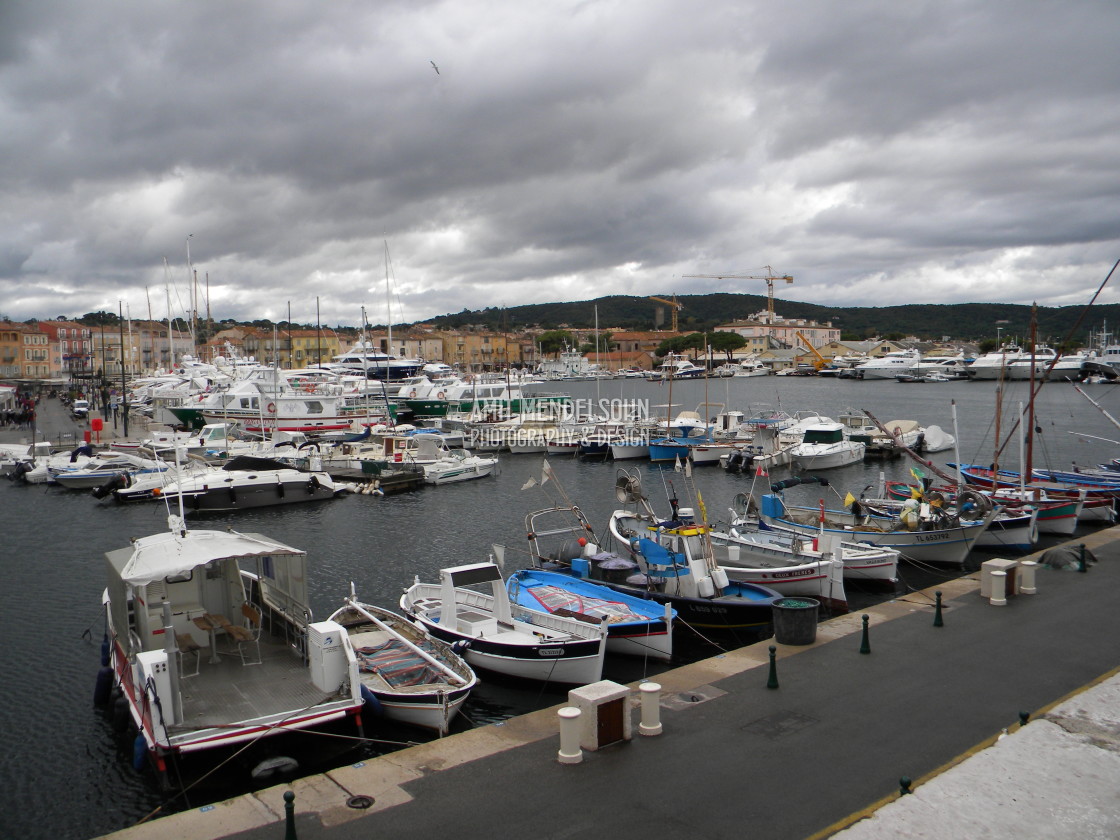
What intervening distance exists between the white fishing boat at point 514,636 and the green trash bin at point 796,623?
9.52 ft

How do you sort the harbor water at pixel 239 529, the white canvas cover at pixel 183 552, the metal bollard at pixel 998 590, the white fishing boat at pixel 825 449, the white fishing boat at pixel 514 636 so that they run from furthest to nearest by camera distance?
the white fishing boat at pixel 825 449
the metal bollard at pixel 998 590
the white fishing boat at pixel 514 636
the harbor water at pixel 239 529
the white canvas cover at pixel 183 552

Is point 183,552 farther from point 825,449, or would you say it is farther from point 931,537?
point 825,449

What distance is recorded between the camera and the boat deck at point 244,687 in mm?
10820

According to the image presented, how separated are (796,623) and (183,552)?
9.63 metres

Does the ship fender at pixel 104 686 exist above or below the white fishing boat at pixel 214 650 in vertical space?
below

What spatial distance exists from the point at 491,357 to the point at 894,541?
581ft

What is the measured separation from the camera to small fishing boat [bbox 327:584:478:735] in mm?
12039

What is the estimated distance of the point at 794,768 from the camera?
8.77 m

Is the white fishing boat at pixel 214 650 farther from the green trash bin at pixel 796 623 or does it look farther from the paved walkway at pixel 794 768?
the green trash bin at pixel 796 623

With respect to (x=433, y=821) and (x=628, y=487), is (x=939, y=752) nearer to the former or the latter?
(x=433, y=821)

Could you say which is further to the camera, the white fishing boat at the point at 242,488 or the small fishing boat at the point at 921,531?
the white fishing boat at the point at 242,488

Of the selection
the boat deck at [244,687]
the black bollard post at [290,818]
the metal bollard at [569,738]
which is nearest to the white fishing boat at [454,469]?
the boat deck at [244,687]

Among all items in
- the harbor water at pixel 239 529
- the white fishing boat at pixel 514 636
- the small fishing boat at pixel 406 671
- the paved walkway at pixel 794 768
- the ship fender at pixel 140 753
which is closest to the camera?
the paved walkway at pixel 794 768

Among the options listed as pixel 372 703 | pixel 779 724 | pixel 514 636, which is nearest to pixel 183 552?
pixel 372 703
